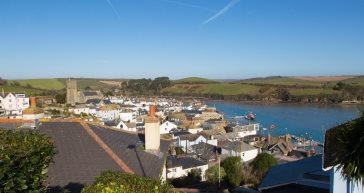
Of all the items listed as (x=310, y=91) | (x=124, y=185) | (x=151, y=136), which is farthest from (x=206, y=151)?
A: (x=310, y=91)

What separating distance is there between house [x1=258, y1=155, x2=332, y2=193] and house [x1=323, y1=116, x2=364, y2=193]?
196 cm

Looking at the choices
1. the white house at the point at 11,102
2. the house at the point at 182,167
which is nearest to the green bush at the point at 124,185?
the house at the point at 182,167

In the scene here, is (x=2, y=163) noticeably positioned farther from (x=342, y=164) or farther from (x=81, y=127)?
(x=81, y=127)

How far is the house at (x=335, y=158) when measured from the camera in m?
5.96

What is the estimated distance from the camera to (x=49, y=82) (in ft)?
555

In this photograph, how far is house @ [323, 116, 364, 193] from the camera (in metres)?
5.96

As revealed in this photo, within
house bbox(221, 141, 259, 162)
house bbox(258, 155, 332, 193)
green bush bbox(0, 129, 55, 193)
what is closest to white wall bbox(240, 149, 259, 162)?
house bbox(221, 141, 259, 162)

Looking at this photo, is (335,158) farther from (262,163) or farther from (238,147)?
(238,147)

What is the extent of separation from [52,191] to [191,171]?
21.4 metres

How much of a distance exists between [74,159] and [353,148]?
6.28 metres

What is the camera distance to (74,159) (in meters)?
9.19

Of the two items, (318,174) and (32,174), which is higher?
(32,174)

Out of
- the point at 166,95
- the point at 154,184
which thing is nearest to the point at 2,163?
the point at 154,184

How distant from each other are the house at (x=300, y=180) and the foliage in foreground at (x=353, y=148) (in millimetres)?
2830
